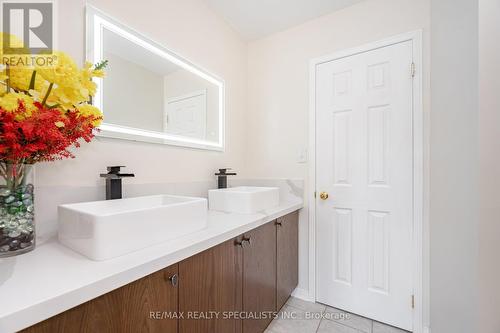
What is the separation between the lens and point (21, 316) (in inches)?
18.9

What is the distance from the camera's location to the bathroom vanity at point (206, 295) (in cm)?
66

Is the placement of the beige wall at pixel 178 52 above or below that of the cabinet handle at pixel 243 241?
above

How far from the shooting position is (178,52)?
62.6 inches

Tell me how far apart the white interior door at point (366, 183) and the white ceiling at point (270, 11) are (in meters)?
0.44

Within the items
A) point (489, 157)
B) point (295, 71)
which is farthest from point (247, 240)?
point (295, 71)

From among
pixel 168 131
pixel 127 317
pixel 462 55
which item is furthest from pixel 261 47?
pixel 127 317

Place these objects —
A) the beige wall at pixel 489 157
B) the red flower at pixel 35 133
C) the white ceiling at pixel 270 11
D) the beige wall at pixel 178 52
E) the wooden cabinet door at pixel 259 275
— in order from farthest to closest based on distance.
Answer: the white ceiling at pixel 270 11, the wooden cabinet door at pixel 259 275, the beige wall at pixel 178 52, the beige wall at pixel 489 157, the red flower at pixel 35 133

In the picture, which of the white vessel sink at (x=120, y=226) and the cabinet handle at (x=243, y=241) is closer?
the white vessel sink at (x=120, y=226)

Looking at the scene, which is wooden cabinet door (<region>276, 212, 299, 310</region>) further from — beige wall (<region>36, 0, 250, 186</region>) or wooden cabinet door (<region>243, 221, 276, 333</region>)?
beige wall (<region>36, 0, 250, 186</region>)

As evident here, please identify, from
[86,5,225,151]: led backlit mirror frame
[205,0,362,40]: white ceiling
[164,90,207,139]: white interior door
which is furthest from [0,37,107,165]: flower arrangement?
[205,0,362,40]: white ceiling

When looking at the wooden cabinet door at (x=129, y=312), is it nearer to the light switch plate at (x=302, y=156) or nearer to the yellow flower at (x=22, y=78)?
the yellow flower at (x=22, y=78)

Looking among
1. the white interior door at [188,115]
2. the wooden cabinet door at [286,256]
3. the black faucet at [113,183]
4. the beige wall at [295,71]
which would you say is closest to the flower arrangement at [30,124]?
the black faucet at [113,183]

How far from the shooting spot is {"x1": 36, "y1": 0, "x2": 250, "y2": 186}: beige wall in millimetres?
1065

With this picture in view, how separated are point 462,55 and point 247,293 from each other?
1.52 metres
